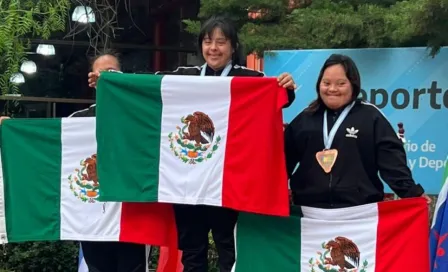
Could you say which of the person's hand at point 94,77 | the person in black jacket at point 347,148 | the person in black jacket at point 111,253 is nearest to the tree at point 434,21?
the person in black jacket at point 347,148

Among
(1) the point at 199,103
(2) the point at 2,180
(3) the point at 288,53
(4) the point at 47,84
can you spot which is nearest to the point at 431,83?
(3) the point at 288,53

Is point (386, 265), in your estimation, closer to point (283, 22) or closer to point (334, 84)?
point (334, 84)

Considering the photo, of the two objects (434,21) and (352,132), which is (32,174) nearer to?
(352,132)

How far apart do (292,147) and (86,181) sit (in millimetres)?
1689

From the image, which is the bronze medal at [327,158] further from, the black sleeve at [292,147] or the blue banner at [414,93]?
the blue banner at [414,93]

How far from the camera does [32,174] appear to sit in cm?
536

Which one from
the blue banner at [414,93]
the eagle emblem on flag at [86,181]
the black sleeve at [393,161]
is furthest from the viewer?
the blue banner at [414,93]

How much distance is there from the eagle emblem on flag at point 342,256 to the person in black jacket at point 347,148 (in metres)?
0.24

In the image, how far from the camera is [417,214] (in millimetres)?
4168

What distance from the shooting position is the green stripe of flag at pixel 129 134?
4.62 m

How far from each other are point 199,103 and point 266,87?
452 millimetres

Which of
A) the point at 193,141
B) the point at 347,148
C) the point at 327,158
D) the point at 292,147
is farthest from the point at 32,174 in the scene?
the point at 347,148

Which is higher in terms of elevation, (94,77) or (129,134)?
(94,77)

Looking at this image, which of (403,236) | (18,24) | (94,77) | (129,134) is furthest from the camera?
(18,24)
